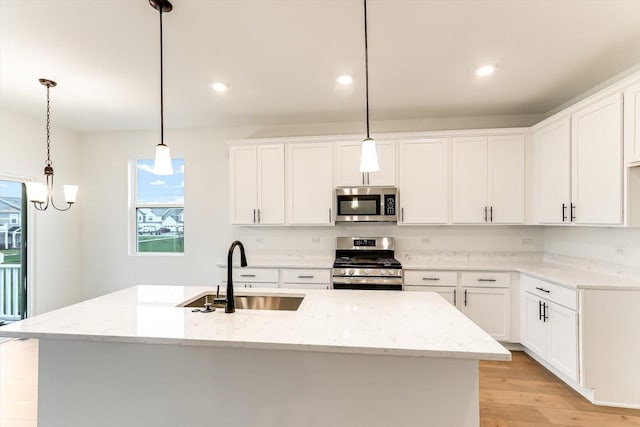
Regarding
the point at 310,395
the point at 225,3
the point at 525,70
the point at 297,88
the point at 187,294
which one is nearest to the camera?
the point at 310,395

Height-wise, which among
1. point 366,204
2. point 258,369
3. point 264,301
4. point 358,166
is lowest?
point 258,369

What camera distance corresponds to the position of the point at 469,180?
139 inches

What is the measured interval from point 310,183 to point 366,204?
2.34ft

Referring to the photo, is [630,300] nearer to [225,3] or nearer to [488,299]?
[488,299]

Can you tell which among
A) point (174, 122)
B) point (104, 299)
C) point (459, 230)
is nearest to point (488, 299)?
point (459, 230)

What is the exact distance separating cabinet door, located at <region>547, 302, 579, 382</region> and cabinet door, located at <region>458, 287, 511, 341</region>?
501 mm

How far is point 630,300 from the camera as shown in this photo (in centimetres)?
233

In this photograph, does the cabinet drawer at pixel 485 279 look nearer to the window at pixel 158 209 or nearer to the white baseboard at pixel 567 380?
the white baseboard at pixel 567 380

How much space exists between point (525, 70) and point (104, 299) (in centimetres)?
363

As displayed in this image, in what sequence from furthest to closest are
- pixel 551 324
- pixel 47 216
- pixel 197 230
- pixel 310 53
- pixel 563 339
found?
pixel 197 230 → pixel 47 216 → pixel 551 324 → pixel 563 339 → pixel 310 53

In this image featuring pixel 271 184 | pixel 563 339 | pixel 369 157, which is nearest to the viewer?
pixel 369 157

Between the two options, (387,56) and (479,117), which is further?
(479,117)

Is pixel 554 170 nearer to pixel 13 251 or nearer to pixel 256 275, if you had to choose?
pixel 256 275

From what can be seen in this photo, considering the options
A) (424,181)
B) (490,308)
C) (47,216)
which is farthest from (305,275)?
(47,216)
